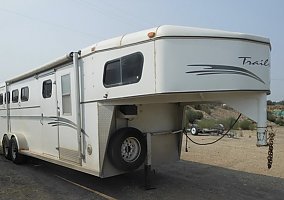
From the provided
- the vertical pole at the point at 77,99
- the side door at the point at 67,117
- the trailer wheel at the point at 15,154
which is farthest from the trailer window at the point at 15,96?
the vertical pole at the point at 77,99

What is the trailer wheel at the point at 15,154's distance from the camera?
35.1 ft

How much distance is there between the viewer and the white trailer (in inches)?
213

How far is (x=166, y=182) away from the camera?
315 inches

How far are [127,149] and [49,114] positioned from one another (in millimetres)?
2654

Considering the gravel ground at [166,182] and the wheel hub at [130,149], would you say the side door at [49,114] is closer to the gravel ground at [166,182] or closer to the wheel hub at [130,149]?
the gravel ground at [166,182]

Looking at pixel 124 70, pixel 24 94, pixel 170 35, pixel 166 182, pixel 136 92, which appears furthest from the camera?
pixel 24 94

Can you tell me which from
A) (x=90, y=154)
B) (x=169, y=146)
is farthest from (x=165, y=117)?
(x=90, y=154)

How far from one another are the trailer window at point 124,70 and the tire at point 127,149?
1.02m

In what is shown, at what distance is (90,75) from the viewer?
6.87m

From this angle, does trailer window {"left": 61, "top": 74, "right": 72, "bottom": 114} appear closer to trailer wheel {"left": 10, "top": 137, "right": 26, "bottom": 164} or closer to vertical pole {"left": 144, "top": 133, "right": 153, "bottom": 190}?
vertical pole {"left": 144, "top": 133, "right": 153, "bottom": 190}

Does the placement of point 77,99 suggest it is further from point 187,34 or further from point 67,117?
point 187,34

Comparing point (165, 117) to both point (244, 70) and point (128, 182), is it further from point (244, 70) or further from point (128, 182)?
point (244, 70)

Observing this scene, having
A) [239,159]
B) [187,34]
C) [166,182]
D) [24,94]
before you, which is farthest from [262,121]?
[24,94]

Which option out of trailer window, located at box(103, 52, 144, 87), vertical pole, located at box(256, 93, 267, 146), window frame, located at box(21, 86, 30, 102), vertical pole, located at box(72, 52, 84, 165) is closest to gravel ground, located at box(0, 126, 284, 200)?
vertical pole, located at box(72, 52, 84, 165)
